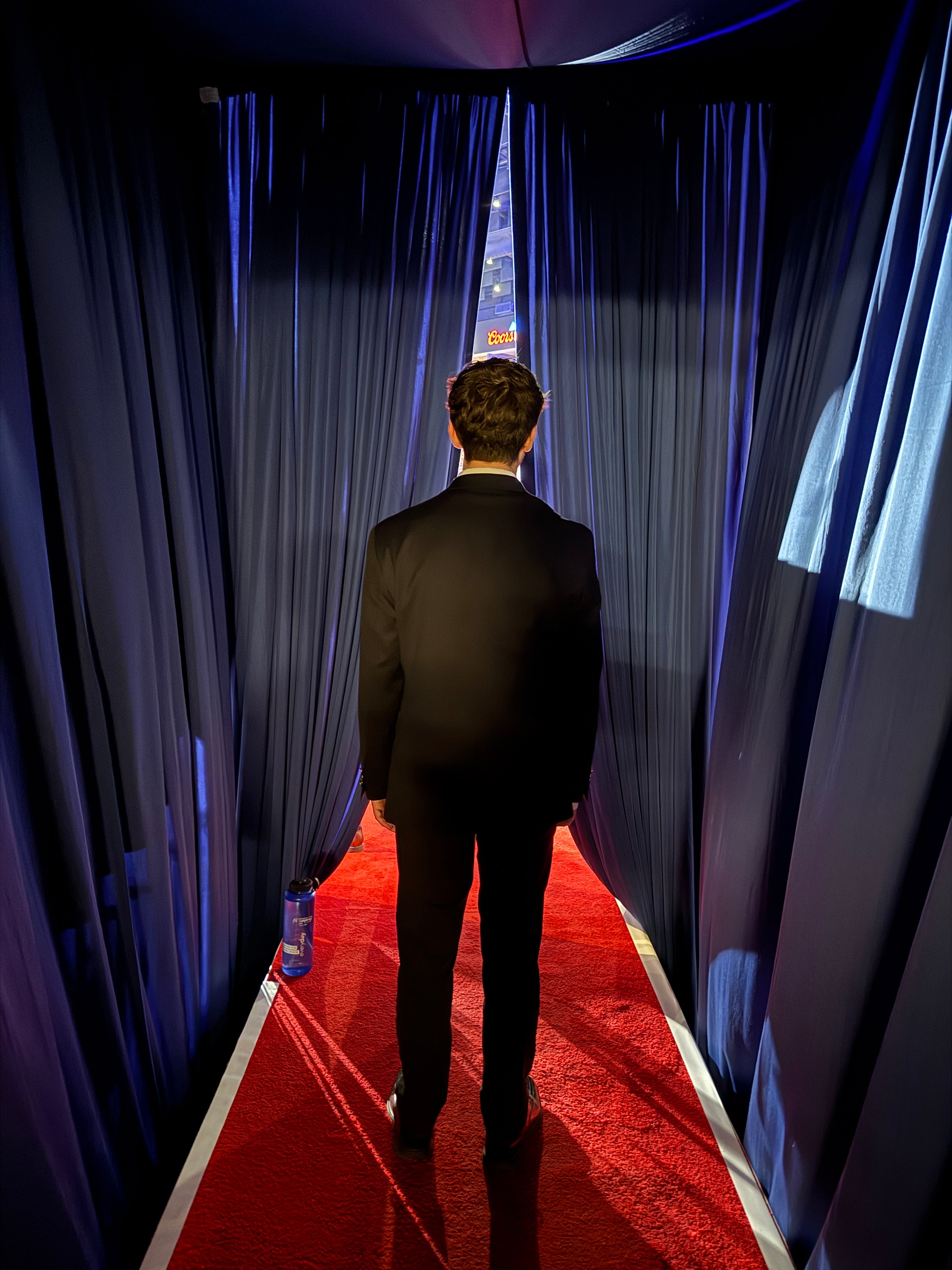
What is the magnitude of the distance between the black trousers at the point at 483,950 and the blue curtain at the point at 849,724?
0.51 metres

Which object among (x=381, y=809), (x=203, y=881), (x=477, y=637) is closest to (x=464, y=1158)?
(x=381, y=809)

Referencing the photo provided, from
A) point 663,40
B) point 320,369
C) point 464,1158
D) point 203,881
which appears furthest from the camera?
point 320,369

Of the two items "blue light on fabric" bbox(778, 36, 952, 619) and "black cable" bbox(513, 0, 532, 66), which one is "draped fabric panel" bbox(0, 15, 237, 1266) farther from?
"blue light on fabric" bbox(778, 36, 952, 619)

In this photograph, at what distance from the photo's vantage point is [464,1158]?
1.55 metres

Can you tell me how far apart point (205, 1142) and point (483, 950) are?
74 centimetres

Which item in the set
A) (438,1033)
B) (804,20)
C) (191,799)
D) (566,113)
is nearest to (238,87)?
(566,113)

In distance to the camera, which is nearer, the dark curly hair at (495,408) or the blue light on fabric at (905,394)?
the blue light on fabric at (905,394)

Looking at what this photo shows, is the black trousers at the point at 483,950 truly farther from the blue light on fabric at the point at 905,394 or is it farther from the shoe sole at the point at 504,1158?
the blue light on fabric at the point at 905,394

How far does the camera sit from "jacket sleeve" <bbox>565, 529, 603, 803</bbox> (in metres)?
1.40

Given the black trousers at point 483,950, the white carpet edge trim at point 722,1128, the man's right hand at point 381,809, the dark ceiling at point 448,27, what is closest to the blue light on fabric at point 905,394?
the dark ceiling at point 448,27

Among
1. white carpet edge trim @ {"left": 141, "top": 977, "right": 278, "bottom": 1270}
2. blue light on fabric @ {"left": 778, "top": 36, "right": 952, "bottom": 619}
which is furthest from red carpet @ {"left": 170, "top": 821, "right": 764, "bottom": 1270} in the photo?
blue light on fabric @ {"left": 778, "top": 36, "right": 952, "bottom": 619}

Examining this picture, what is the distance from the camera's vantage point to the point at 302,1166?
1.51 meters

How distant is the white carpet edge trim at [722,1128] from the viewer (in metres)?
1.39

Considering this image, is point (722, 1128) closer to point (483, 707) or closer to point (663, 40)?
point (483, 707)
